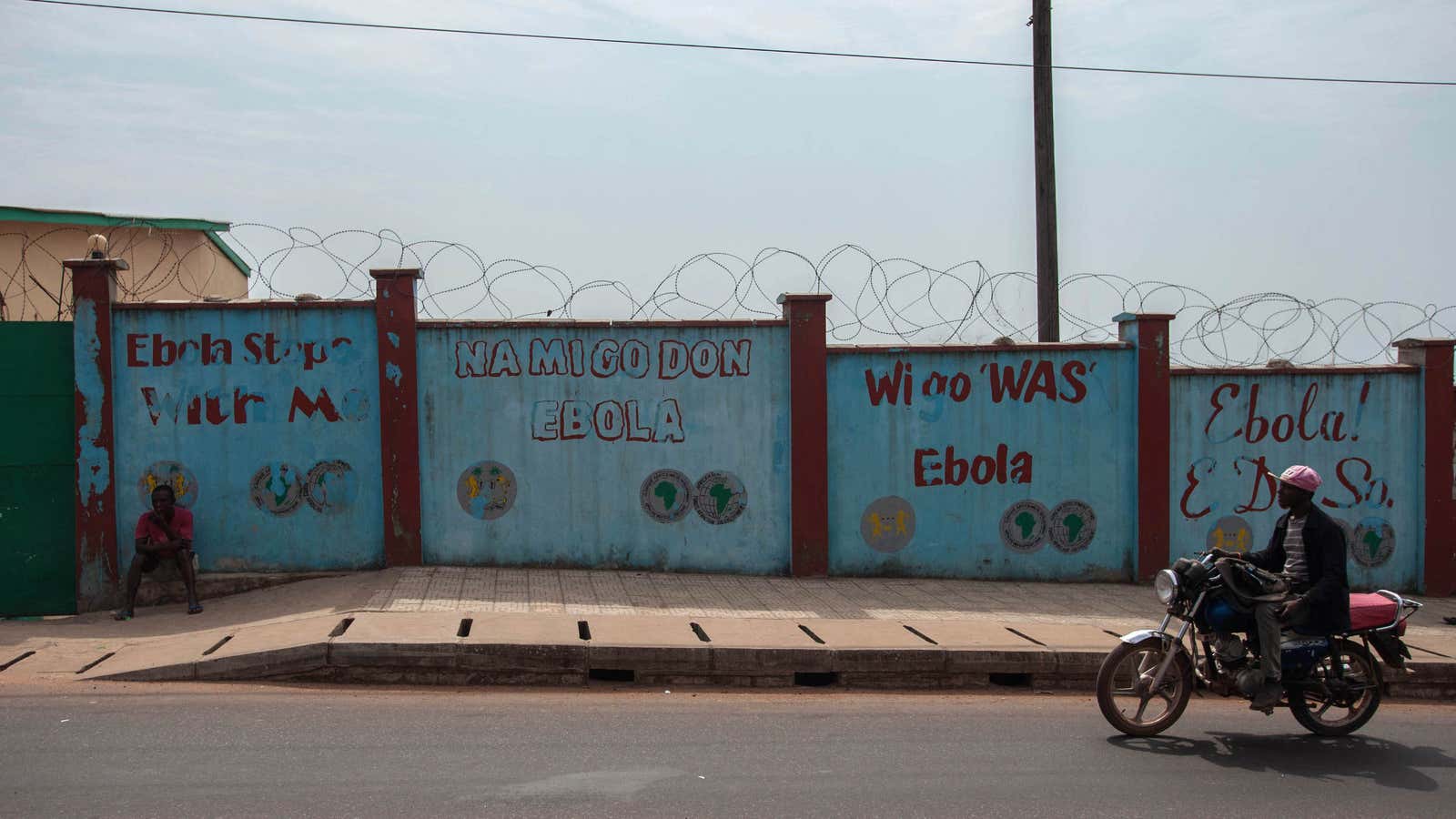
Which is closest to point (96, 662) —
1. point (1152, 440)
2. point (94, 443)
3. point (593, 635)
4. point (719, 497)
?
point (94, 443)

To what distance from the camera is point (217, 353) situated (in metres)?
10.4

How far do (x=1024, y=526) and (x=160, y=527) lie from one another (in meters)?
7.88

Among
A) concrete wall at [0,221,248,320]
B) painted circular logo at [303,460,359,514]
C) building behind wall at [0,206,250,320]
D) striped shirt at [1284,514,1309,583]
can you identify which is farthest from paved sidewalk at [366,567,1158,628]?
concrete wall at [0,221,248,320]

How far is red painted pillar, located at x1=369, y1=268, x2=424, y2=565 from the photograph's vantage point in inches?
414

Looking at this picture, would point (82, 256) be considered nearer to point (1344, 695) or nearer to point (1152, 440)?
point (1152, 440)

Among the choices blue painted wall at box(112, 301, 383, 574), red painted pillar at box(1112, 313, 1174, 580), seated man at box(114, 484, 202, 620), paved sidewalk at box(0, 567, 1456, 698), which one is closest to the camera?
paved sidewalk at box(0, 567, 1456, 698)

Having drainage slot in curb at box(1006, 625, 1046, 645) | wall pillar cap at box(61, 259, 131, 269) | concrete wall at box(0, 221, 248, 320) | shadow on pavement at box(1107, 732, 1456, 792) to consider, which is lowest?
shadow on pavement at box(1107, 732, 1456, 792)

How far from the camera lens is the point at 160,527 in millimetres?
9906

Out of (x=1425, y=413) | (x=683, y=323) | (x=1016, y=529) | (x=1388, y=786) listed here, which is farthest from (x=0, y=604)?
(x=1425, y=413)

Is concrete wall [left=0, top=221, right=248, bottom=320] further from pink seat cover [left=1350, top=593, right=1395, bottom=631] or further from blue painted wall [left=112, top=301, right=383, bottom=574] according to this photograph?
pink seat cover [left=1350, top=593, right=1395, bottom=631]

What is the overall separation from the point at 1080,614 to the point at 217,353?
7.86 meters

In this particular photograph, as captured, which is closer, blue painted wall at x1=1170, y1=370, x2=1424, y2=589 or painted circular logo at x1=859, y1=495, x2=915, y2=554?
painted circular logo at x1=859, y1=495, x2=915, y2=554

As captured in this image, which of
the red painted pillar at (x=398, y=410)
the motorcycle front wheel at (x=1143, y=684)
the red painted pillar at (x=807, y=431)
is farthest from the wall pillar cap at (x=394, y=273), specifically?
the motorcycle front wheel at (x=1143, y=684)

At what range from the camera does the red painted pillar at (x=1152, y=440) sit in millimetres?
11695
